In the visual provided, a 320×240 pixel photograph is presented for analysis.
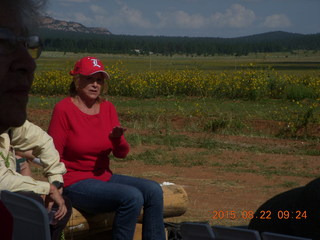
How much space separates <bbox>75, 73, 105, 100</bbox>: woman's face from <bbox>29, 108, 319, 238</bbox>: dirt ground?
1847mm

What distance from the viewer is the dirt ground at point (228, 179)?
5.76 metres

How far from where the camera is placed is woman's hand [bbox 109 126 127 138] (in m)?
3.71

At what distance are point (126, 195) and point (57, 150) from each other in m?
0.50

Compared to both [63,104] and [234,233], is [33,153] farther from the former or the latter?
[234,233]

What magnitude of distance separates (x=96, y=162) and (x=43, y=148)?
48 centimetres

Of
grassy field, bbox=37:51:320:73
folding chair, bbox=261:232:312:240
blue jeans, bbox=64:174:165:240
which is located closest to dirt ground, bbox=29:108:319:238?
blue jeans, bbox=64:174:165:240

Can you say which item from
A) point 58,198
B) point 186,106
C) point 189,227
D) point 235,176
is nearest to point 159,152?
point 235,176

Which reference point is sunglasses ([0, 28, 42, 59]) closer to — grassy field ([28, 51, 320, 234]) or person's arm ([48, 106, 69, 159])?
person's arm ([48, 106, 69, 159])

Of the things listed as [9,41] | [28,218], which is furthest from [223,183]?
[9,41]

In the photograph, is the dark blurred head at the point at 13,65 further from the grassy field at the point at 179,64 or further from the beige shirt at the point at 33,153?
the grassy field at the point at 179,64

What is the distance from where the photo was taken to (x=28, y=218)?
6.84 ft

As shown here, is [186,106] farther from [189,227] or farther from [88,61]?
[189,227]

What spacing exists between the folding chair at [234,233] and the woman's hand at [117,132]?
7.36 feet

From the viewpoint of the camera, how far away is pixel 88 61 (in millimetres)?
3939
